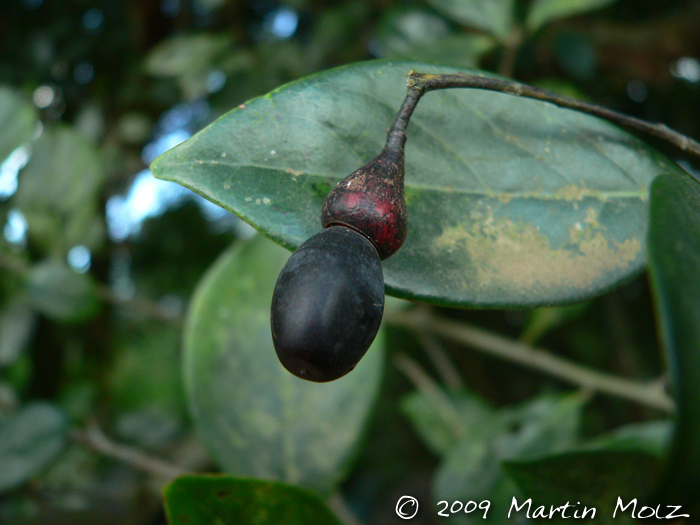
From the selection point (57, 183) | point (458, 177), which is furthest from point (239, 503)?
point (57, 183)

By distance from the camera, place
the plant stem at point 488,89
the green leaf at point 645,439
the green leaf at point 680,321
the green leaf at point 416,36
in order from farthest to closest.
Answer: the green leaf at point 416,36 → the green leaf at point 645,439 → the plant stem at point 488,89 → the green leaf at point 680,321

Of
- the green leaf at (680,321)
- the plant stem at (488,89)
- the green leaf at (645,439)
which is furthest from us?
the green leaf at (645,439)

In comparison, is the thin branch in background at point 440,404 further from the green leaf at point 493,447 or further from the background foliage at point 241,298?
the green leaf at point 493,447

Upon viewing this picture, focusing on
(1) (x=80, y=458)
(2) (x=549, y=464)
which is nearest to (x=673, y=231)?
(2) (x=549, y=464)

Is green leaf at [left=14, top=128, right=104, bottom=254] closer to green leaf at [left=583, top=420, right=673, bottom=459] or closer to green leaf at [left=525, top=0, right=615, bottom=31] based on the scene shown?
green leaf at [left=525, top=0, right=615, bottom=31]

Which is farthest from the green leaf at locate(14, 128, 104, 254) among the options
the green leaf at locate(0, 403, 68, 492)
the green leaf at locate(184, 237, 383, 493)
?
the green leaf at locate(184, 237, 383, 493)

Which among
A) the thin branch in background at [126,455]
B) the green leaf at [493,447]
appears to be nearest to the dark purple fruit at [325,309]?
the green leaf at [493,447]

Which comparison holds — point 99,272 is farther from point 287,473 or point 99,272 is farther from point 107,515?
point 287,473
